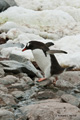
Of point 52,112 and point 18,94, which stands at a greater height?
point 52,112

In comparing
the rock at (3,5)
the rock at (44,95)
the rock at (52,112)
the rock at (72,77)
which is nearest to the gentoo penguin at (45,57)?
the rock at (72,77)

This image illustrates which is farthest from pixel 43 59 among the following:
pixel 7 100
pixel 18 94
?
pixel 7 100

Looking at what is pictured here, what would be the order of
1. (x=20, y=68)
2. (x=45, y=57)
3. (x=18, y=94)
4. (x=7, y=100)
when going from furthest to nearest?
(x=20, y=68)
(x=45, y=57)
(x=18, y=94)
(x=7, y=100)

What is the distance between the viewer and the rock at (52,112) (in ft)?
11.7

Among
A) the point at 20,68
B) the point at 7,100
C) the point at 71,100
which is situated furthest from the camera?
the point at 20,68

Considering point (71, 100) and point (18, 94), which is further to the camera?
point (18, 94)

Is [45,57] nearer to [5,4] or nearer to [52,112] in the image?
[52,112]

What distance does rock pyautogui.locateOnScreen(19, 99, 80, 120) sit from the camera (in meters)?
3.57

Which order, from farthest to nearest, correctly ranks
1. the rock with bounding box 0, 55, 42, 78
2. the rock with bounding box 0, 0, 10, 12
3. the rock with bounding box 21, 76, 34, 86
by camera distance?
the rock with bounding box 0, 0, 10, 12 < the rock with bounding box 0, 55, 42, 78 < the rock with bounding box 21, 76, 34, 86

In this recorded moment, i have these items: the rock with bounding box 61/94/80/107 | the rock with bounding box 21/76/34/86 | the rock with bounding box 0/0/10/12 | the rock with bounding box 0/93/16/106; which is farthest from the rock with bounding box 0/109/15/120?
the rock with bounding box 0/0/10/12

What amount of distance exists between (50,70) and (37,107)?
2079mm

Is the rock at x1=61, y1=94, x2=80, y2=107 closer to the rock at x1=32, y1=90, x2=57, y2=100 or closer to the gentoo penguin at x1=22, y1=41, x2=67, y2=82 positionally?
the rock at x1=32, y1=90, x2=57, y2=100

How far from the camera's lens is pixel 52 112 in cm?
368

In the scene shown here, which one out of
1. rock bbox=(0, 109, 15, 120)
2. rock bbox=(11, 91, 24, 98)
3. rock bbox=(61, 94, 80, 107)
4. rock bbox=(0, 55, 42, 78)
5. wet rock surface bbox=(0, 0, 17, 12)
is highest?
rock bbox=(0, 109, 15, 120)
